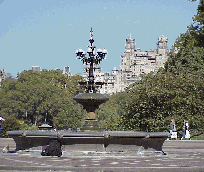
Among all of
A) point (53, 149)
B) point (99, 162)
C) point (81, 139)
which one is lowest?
point (99, 162)

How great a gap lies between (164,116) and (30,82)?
59.2m

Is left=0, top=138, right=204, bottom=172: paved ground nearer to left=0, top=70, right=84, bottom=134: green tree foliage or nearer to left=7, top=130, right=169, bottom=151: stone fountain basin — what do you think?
left=7, top=130, right=169, bottom=151: stone fountain basin

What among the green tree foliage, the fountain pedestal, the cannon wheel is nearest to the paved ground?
the cannon wheel

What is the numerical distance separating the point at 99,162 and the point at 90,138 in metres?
2.07

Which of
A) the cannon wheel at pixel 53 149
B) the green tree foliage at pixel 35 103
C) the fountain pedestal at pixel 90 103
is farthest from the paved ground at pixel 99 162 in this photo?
Result: the green tree foliage at pixel 35 103

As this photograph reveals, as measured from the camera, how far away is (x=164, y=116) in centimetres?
3678

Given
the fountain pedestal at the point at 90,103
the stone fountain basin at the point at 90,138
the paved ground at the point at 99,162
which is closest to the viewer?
the paved ground at the point at 99,162

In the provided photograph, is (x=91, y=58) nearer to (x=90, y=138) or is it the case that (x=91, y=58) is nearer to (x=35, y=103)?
(x=90, y=138)

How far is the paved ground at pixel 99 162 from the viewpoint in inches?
579

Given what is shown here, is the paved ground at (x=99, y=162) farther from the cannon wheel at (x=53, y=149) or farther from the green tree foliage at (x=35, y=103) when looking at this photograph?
the green tree foliage at (x=35, y=103)

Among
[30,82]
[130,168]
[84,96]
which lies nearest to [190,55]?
[84,96]

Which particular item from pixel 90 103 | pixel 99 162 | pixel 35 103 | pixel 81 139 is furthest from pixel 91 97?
pixel 35 103

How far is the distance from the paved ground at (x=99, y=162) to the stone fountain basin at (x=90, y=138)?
0.29 meters

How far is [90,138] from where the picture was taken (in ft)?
60.8
